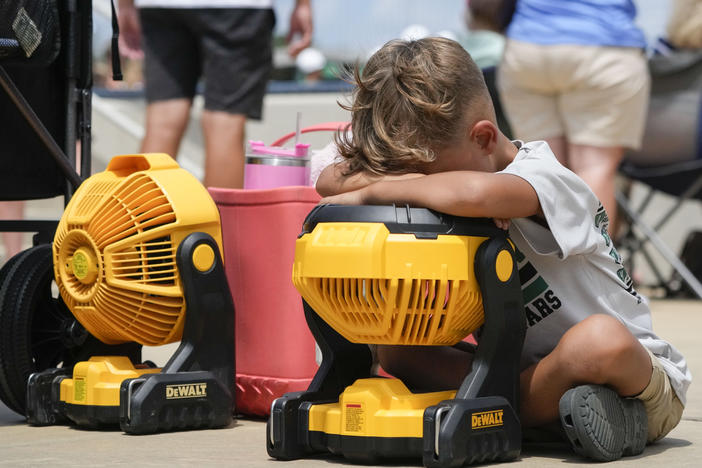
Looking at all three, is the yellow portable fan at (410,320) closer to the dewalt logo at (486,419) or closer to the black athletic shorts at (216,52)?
the dewalt logo at (486,419)

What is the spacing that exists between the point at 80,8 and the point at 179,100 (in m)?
1.24

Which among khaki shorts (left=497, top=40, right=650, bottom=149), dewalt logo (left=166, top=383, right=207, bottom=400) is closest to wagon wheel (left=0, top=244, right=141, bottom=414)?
dewalt logo (left=166, top=383, right=207, bottom=400)

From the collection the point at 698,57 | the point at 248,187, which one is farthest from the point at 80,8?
the point at 698,57

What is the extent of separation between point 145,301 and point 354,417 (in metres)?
0.62

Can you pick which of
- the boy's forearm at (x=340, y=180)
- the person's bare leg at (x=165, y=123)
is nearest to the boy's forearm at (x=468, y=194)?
the boy's forearm at (x=340, y=180)

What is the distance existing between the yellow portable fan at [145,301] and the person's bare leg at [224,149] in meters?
1.32

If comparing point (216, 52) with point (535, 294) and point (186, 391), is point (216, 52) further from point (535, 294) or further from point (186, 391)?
point (535, 294)

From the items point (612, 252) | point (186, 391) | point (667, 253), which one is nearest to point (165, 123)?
point (186, 391)

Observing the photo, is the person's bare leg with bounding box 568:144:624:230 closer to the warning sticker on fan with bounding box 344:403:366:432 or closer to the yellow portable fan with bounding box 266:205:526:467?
the yellow portable fan with bounding box 266:205:526:467

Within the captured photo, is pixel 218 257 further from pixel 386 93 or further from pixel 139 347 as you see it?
pixel 386 93

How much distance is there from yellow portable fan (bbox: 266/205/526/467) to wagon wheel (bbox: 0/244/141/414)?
0.71 metres

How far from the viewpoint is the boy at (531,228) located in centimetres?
204

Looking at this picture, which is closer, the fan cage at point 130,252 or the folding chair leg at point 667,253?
the fan cage at point 130,252

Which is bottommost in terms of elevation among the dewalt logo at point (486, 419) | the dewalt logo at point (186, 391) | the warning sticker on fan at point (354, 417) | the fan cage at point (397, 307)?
the dewalt logo at point (186, 391)
